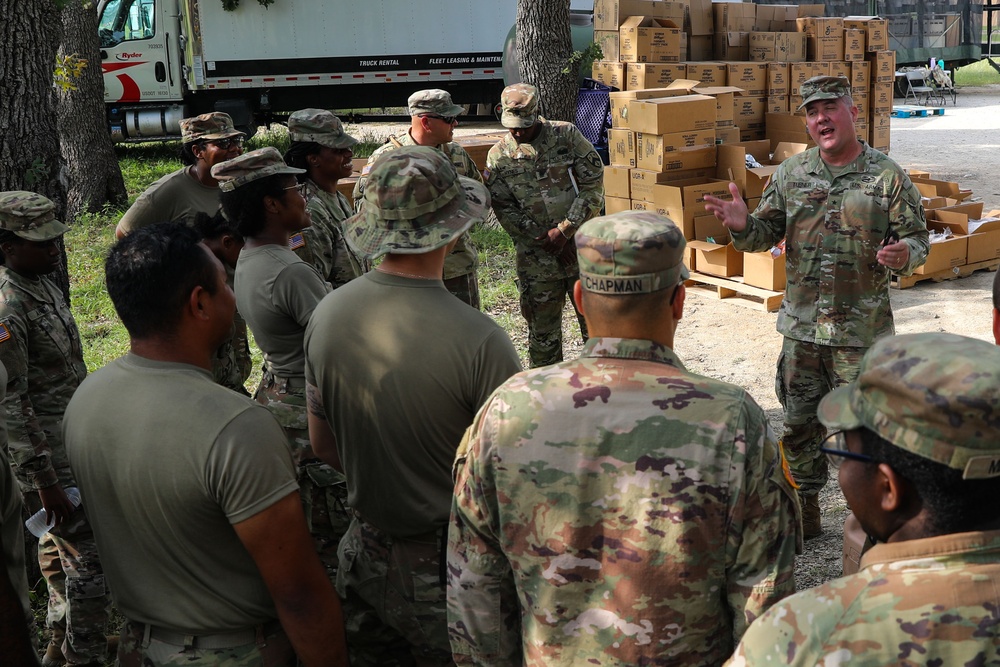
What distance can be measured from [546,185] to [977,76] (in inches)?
1013

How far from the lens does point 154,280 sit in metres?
2.11

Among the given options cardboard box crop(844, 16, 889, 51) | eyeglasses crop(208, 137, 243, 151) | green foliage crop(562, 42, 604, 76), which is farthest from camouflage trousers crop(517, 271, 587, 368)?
cardboard box crop(844, 16, 889, 51)

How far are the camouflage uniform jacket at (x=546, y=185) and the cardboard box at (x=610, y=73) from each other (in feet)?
14.3

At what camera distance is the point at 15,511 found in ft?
7.27

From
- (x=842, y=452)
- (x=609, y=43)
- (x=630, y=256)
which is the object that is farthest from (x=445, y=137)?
(x=609, y=43)

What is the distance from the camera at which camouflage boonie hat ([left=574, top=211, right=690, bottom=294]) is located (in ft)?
6.14

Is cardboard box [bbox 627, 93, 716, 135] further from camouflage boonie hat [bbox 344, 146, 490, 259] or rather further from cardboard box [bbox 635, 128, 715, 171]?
camouflage boonie hat [bbox 344, 146, 490, 259]

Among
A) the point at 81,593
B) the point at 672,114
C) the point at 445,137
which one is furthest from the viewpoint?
the point at 672,114

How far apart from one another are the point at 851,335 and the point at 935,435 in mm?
2869

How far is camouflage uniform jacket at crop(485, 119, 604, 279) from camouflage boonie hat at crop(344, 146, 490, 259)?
337cm

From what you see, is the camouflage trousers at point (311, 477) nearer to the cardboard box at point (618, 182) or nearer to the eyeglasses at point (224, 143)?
the eyeglasses at point (224, 143)

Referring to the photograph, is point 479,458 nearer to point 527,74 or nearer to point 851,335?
point 851,335

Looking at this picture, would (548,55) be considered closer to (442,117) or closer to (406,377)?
(442,117)

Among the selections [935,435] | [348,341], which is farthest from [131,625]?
[935,435]
